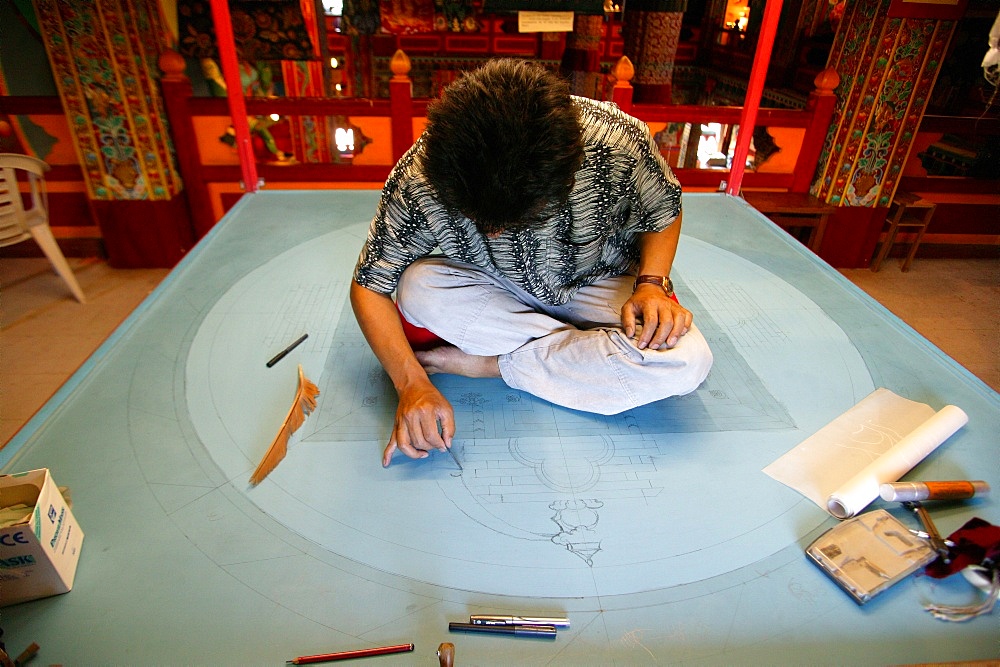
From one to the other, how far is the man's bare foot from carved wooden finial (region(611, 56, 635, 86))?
6.70 ft

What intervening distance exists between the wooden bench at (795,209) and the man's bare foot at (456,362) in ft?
7.98

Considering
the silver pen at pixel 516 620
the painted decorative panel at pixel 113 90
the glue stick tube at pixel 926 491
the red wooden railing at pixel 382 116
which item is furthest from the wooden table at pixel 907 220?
the painted decorative panel at pixel 113 90

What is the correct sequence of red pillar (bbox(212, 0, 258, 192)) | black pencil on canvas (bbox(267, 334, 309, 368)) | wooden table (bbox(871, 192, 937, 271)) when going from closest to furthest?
1. black pencil on canvas (bbox(267, 334, 309, 368))
2. red pillar (bbox(212, 0, 258, 192))
3. wooden table (bbox(871, 192, 937, 271))

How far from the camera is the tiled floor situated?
8.10ft

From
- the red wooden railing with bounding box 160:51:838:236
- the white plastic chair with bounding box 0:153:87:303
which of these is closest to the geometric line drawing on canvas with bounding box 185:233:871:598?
the red wooden railing with bounding box 160:51:838:236

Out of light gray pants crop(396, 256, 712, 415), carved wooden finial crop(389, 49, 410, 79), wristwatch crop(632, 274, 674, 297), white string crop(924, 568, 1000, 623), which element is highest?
carved wooden finial crop(389, 49, 410, 79)

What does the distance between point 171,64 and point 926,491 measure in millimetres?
3407

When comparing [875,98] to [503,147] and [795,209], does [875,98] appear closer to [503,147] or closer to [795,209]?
[795,209]

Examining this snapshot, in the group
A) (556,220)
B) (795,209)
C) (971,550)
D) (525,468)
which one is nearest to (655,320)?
(556,220)

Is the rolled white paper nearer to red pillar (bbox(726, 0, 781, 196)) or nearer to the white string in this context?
the white string

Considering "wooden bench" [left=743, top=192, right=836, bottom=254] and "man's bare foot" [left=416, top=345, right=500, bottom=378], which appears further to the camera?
"wooden bench" [left=743, top=192, right=836, bottom=254]

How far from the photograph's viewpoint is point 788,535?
103cm

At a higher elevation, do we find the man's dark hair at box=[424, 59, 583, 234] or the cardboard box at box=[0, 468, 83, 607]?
the man's dark hair at box=[424, 59, 583, 234]

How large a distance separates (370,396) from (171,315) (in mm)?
699
